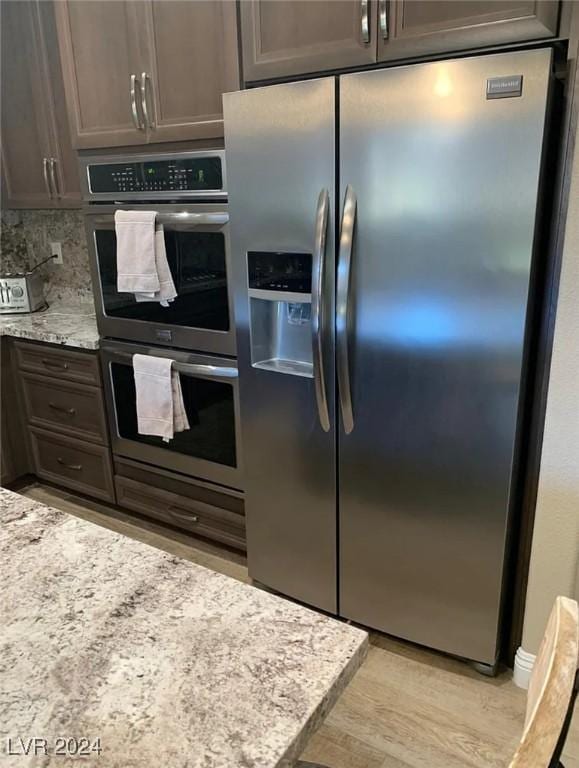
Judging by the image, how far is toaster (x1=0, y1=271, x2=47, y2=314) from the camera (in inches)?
119

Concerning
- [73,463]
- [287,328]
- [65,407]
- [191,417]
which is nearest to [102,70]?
[287,328]

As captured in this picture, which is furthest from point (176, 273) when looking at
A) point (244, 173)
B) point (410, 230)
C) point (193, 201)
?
point (410, 230)

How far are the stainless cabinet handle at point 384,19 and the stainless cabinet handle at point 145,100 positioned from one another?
93 cm

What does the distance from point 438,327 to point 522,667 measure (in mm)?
1077

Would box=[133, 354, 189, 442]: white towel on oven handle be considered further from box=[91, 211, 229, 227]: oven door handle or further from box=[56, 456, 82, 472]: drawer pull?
box=[56, 456, 82, 472]: drawer pull

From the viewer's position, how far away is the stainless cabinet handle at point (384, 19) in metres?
1.55

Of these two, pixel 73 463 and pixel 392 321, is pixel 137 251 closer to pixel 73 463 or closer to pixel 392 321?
pixel 392 321

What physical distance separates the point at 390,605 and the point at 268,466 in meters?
0.61

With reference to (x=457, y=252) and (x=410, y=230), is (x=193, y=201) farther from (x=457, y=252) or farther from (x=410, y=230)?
(x=457, y=252)

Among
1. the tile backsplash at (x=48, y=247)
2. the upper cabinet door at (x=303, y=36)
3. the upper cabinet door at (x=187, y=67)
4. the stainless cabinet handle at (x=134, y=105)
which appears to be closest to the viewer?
the upper cabinet door at (x=303, y=36)

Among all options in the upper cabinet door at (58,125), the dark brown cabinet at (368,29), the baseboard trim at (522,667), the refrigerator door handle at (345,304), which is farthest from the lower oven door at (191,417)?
the baseboard trim at (522,667)

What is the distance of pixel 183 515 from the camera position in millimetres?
2578

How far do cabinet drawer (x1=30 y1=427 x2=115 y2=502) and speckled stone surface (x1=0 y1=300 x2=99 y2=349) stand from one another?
1.66ft

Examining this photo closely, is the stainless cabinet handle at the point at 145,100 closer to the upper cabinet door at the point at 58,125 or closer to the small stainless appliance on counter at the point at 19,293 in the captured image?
the upper cabinet door at the point at 58,125
